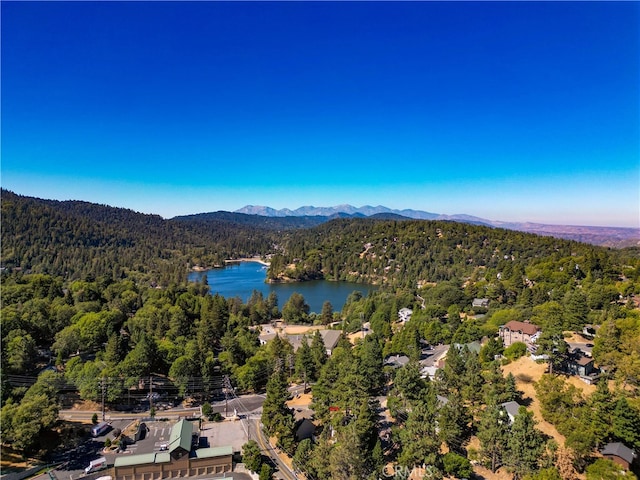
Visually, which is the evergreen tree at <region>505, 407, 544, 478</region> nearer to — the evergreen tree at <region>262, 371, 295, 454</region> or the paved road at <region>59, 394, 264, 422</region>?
the evergreen tree at <region>262, 371, 295, 454</region>

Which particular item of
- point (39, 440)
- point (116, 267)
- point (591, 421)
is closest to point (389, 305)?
point (591, 421)

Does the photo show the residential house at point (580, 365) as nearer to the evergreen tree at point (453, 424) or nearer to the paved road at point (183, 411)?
the evergreen tree at point (453, 424)

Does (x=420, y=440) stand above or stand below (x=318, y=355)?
above

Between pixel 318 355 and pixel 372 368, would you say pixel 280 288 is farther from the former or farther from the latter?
pixel 372 368

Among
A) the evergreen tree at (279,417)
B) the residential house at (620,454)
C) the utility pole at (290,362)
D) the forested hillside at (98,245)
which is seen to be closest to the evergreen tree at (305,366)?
the utility pole at (290,362)

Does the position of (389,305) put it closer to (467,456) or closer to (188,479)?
(467,456)

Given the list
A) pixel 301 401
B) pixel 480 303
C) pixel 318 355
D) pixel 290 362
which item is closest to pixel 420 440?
pixel 301 401

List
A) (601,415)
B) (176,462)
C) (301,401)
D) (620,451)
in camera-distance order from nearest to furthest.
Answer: (620,451) < (601,415) < (176,462) < (301,401)
